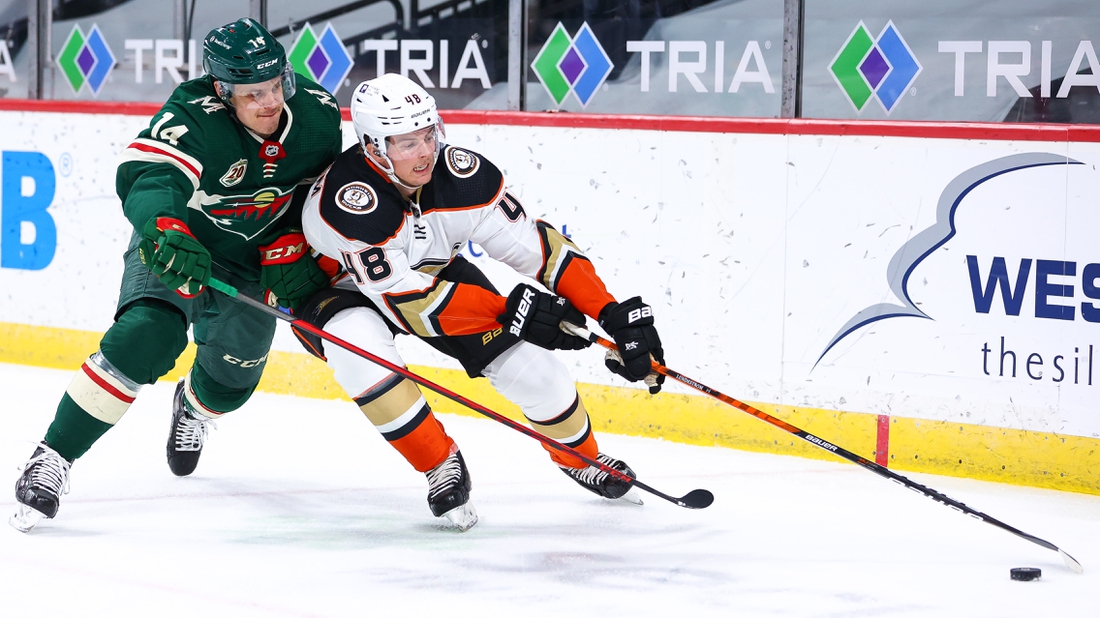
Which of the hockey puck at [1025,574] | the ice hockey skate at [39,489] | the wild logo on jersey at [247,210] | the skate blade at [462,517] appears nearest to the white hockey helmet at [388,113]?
the wild logo on jersey at [247,210]

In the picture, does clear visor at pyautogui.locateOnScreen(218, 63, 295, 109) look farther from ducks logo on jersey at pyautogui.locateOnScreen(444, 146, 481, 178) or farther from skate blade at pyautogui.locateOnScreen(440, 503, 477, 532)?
skate blade at pyautogui.locateOnScreen(440, 503, 477, 532)

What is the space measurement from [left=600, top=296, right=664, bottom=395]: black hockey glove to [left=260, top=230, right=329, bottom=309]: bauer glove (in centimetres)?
72

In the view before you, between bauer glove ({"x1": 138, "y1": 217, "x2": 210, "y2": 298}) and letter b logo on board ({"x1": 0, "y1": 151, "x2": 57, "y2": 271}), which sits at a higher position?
letter b logo on board ({"x1": 0, "y1": 151, "x2": 57, "y2": 271})

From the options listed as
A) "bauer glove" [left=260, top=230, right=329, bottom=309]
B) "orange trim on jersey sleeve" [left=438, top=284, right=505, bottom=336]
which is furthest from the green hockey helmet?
"orange trim on jersey sleeve" [left=438, top=284, right=505, bottom=336]

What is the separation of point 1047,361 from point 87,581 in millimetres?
2401

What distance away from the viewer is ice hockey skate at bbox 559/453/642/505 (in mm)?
2965

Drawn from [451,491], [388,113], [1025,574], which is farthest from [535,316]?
[1025,574]

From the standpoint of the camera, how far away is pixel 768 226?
3.60 m

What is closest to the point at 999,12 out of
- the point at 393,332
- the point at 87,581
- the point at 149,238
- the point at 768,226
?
the point at 768,226

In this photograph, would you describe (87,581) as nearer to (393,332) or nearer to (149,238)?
(149,238)

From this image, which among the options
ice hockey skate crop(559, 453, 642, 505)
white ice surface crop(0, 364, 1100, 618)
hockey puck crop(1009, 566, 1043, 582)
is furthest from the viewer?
ice hockey skate crop(559, 453, 642, 505)

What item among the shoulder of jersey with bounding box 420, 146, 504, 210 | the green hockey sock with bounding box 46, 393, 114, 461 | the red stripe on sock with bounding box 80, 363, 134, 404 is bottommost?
the green hockey sock with bounding box 46, 393, 114, 461

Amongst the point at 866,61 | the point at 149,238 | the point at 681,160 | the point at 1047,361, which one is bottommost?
the point at 1047,361

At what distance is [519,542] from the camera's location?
269cm
